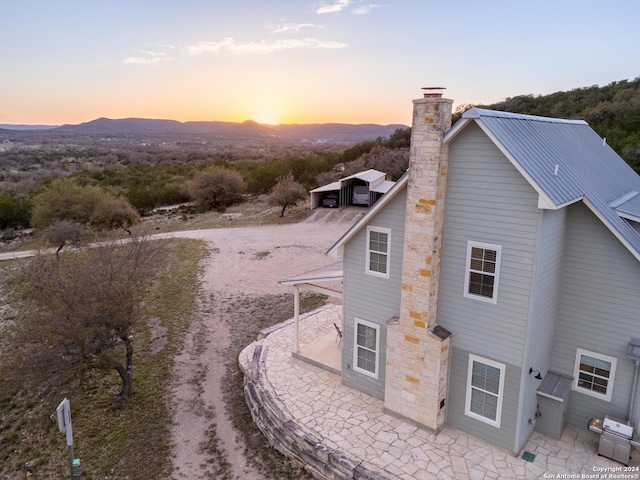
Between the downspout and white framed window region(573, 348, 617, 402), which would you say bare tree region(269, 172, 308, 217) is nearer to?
white framed window region(573, 348, 617, 402)

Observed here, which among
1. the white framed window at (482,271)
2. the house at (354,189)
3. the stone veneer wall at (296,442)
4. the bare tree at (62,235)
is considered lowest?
the stone veneer wall at (296,442)

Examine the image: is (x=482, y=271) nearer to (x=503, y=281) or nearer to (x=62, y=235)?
(x=503, y=281)

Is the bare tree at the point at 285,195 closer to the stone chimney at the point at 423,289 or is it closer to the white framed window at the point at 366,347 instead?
the white framed window at the point at 366,347

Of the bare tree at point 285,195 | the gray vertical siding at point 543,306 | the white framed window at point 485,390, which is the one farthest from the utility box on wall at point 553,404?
the bare tree at point 285,195

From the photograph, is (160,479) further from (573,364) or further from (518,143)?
(518,143)

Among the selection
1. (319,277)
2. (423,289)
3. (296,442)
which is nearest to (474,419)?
(423,289)

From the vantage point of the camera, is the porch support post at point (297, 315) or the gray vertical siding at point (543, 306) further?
the porch support post at point (297, 315)

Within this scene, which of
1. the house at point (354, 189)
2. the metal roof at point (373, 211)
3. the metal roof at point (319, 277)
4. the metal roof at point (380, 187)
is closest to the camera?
the metal roof at point (373, 211)

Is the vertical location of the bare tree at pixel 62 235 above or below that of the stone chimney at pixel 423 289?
below
